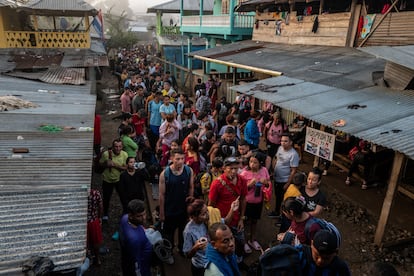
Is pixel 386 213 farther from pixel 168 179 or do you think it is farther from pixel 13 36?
pixel 13 36

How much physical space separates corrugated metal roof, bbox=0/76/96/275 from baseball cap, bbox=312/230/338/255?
1831mm

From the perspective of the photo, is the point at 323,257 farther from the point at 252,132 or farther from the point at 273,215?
the point at 252,132

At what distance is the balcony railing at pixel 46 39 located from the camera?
43.9 ft

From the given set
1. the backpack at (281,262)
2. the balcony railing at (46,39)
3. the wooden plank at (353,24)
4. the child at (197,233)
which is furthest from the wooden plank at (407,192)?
the balcony railing at (46,39)

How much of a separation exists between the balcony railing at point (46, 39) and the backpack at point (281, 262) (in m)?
14.5

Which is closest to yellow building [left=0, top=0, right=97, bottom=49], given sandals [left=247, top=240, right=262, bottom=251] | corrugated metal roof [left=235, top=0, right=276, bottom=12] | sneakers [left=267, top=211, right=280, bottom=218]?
corrugated metal roof [left=235, top=0, right=276, bottom=12]

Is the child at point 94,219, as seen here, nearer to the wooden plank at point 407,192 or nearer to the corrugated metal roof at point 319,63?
the corrugated metal roof at point 319,63

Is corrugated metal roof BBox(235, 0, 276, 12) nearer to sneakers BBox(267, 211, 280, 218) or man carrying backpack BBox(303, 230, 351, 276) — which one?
sneakers BBox(267, 211, 280, 218)

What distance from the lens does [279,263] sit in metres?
2.40

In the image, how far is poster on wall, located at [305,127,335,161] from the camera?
612cm

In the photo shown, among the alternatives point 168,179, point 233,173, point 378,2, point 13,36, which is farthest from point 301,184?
point 13,36

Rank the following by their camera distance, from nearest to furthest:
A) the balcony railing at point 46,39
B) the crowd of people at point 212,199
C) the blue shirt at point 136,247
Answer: the crowd of people at point 212,199, the blue shirt at point 136,247, the balcony railing at point 46,39

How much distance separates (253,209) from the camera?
4.81m

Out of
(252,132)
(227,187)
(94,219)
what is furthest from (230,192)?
(252,132)
